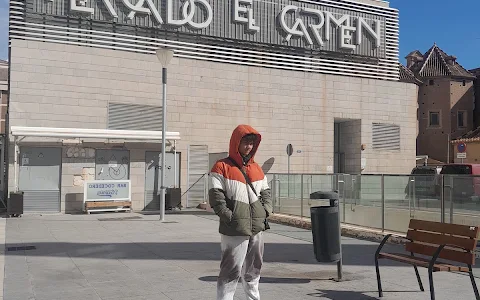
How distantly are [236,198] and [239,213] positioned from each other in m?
0.15

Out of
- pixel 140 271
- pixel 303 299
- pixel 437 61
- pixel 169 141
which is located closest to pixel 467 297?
pixel 303 299

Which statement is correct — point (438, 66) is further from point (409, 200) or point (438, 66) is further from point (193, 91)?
point (409, 200)

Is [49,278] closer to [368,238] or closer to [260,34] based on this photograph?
[368,238]

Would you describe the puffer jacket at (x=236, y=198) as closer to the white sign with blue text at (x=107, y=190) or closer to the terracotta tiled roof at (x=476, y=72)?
the white sign with blue text at (x=107, y=190)

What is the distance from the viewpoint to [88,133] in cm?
1666

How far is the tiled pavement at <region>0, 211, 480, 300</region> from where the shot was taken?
19.9 feet

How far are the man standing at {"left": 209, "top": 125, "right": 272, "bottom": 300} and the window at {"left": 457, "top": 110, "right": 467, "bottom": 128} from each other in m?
49.6

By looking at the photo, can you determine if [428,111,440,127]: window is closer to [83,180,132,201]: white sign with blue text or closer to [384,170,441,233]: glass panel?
[83,180,132,201]: white sign with blue text

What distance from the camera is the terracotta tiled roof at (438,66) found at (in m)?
48.9

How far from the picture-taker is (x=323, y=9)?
2375cm

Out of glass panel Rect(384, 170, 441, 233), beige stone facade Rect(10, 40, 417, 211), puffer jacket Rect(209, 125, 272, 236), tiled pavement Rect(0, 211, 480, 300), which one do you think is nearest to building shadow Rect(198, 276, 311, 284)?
tiled pavement Rect(0, 211, 480, 300)

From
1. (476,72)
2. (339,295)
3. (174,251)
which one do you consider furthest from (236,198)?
(476,72)

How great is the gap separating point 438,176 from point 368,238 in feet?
6.65

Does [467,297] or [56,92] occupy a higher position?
[56,92]
